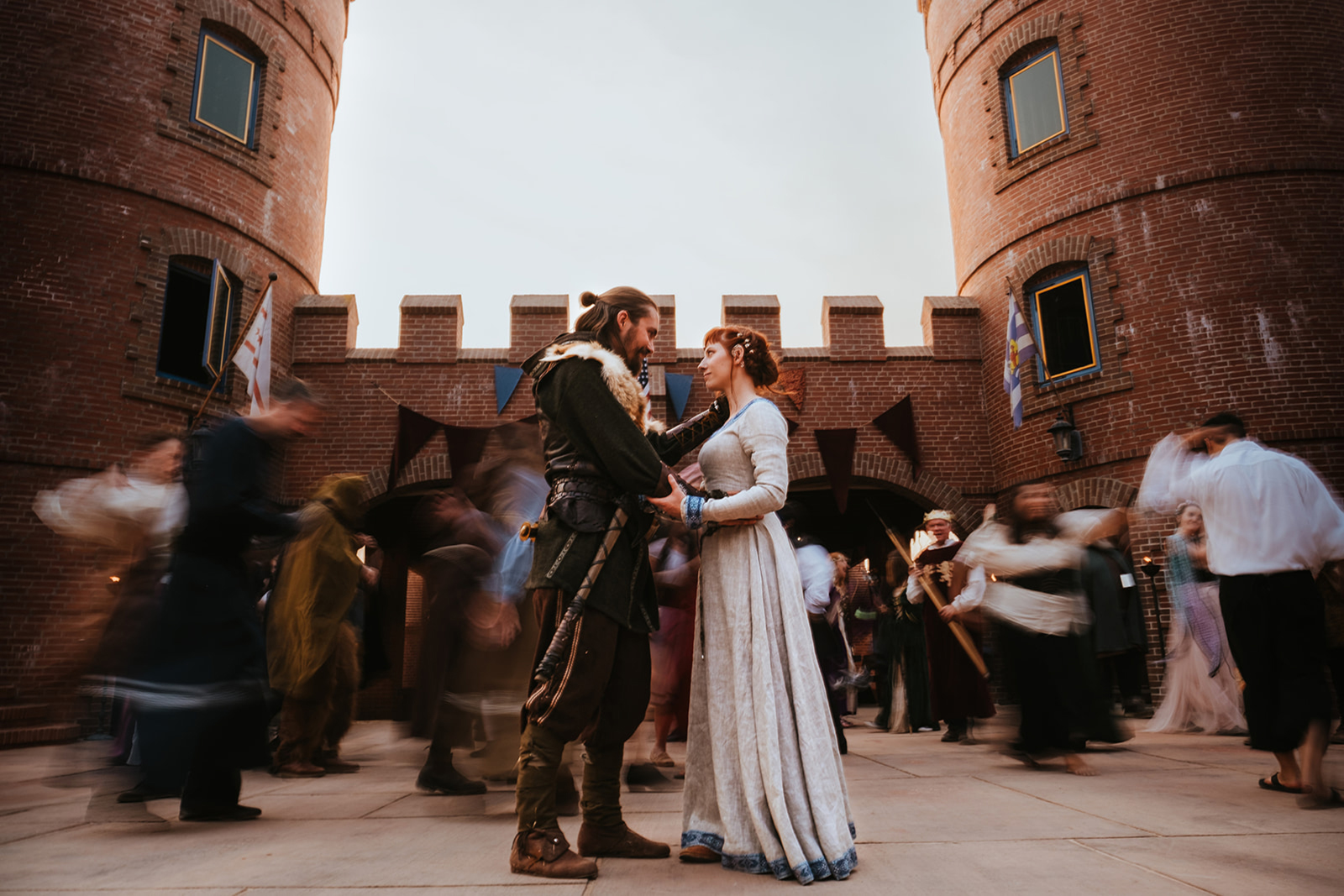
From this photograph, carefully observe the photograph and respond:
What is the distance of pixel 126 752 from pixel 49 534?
5.98 metres

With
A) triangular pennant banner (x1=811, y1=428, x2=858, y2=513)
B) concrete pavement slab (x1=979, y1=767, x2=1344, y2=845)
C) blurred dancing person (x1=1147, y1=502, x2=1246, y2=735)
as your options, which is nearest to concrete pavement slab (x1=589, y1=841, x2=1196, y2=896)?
concrete pavement slab (x1=979, y1=767, x2=1344, y2=845)

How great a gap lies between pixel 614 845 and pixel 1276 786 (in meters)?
3.27

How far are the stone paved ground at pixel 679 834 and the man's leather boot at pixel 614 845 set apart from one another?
0.04 m

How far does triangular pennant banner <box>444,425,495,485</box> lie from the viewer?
10.4 meters

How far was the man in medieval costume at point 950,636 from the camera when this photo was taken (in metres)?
6.59

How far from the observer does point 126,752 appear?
12.1 feet

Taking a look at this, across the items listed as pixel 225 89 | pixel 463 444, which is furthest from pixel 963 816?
pixel 225 89

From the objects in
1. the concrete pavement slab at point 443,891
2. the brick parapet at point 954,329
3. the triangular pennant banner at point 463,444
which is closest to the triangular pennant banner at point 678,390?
the triangular pennant banner at point 463,444

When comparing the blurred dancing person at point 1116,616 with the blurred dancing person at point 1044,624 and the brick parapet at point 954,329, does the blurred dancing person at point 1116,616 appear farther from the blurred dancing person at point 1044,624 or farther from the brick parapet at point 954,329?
the brick parapet at point 954,329

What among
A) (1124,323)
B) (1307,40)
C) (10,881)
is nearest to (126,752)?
(10,881)

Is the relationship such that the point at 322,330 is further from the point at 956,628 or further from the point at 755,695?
the point at 755,695

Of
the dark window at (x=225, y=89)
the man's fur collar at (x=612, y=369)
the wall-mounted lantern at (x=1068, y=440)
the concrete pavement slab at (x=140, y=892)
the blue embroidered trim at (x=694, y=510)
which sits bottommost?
the concrete pavement slab at (x=140, y=892)

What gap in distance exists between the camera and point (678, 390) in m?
10.9

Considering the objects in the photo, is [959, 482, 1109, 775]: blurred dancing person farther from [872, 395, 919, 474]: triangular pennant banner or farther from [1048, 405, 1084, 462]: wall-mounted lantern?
[872, 395, 919, 474]: triangular pennant banner
